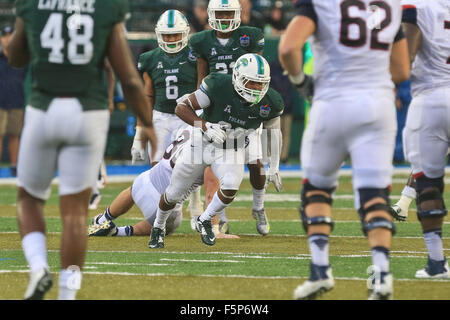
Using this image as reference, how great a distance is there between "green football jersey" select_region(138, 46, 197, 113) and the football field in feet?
3.95

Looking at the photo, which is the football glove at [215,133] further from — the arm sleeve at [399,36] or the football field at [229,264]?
the arm sleeve at [399,36]

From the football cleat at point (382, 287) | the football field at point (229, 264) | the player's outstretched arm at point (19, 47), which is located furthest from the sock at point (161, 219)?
the football cleat at point (382, 287)

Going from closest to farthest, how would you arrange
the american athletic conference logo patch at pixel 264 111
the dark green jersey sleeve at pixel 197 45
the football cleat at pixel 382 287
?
the football cleat at pixel 382 287 < the american athletic conference logo patch at pixel 264 111 < the dark green jersey sleeve at pixel 197 45

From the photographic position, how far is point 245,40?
343 inches

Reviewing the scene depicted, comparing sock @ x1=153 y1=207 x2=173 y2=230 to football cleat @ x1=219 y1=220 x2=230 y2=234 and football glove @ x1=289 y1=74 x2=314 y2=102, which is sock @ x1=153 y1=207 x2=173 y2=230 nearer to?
football cleat @ x1=219 y1=220 x2=230 y2=234

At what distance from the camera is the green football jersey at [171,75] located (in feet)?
30.8

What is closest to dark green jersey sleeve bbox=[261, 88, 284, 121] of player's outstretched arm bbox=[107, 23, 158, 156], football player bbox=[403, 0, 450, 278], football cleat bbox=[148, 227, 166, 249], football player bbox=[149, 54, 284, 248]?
football player bbox=[149, 54, 284, 248]

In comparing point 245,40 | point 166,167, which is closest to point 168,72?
point 245,40

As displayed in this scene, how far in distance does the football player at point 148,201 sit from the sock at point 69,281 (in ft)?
10.8

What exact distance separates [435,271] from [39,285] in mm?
2448

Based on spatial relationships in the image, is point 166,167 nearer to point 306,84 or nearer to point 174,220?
point 174,220
